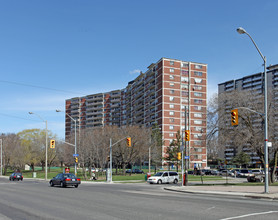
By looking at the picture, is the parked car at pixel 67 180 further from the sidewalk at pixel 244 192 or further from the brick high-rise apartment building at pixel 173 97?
the brick high-rise apartment building at pixel 173 97

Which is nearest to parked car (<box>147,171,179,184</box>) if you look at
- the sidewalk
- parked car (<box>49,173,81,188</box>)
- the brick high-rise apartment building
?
parked car (<box>49,173,81,188</box>)

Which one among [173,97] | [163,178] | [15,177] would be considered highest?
[173,97]

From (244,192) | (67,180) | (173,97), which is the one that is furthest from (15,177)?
(173,97)

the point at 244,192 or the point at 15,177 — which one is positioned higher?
the point at 244,192

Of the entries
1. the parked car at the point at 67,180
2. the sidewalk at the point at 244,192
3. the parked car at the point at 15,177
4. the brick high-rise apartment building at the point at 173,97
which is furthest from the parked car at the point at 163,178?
the brick high-rise apartment building at the point at 173,97

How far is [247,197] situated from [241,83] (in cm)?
15809

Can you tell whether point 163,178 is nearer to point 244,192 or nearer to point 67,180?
point 67,180

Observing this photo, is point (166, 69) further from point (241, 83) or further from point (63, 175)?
point (63, 175)

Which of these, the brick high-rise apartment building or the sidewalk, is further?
the brick high-rise apartment building

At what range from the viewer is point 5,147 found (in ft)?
297

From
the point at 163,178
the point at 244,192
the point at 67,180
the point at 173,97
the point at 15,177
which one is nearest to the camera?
the point at 244,192

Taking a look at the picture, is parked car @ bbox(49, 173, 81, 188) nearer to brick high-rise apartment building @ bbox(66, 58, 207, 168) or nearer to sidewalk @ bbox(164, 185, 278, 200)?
sidewalk @ bbox(164, 185, 278, 200)

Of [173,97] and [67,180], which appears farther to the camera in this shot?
[173,97]

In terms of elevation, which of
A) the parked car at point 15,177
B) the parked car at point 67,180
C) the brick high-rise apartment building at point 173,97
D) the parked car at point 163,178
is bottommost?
the parked car at point 15,177
